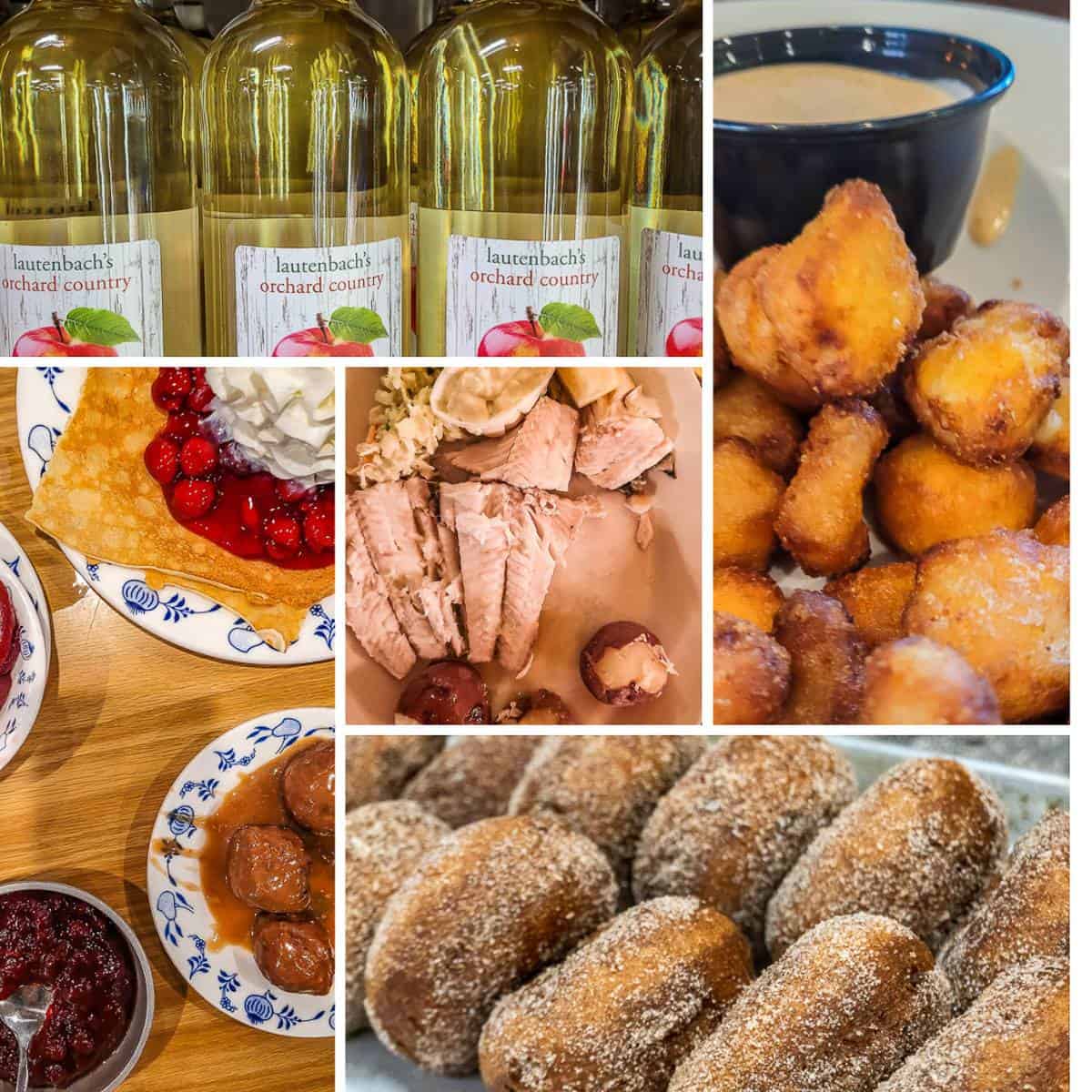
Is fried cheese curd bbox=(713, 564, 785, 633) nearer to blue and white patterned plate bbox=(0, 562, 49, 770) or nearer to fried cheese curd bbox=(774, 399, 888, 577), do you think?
fried cheese curd bbox=(774, 399, 888, 577)

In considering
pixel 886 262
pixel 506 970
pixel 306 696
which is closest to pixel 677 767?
pixel 506 970

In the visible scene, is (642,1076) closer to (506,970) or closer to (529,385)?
(506,970)

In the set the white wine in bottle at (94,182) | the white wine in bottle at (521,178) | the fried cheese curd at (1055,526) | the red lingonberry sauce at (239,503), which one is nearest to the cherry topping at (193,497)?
the red lingonberry sauce at (239,503)

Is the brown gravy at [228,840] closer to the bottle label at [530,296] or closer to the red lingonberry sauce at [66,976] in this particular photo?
the red lingonberry sauce at [66,976]

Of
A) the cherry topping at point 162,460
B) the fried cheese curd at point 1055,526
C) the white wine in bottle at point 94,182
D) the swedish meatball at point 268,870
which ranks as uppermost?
the white wine in bottle at point 94,182

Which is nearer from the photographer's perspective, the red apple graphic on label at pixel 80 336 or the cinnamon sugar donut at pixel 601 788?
the red apple graphic on label at pixel 80 336

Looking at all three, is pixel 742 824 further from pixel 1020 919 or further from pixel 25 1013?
pixel 25 1013
